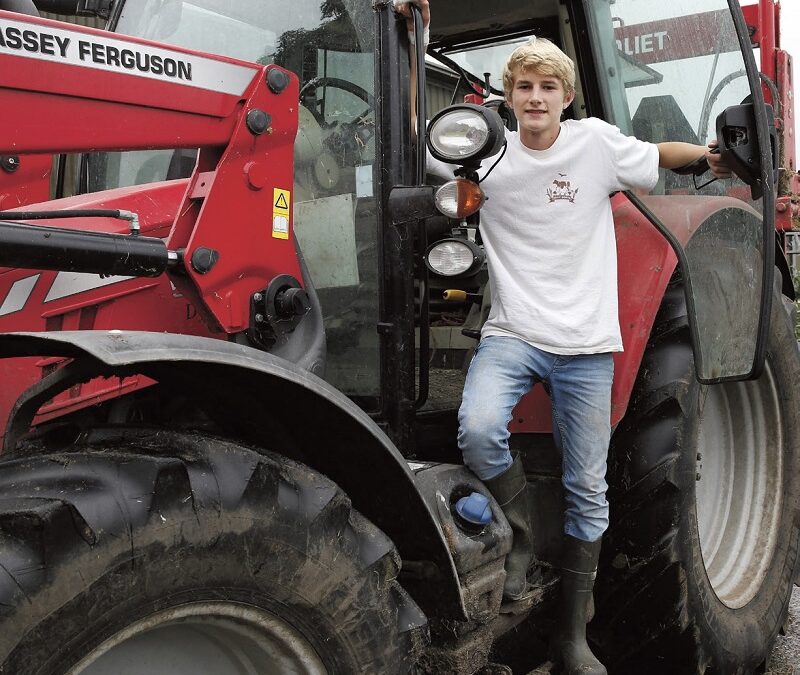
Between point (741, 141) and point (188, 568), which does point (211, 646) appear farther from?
point (741, 141)

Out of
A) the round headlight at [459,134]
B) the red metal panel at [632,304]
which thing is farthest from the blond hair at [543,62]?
the red metal panel at [632,304]

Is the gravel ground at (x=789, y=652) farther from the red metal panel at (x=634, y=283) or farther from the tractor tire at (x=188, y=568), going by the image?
the tractor tire at (x=188, y=568)

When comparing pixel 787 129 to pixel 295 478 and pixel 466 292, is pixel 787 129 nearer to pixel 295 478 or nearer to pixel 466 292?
pixel 466 292

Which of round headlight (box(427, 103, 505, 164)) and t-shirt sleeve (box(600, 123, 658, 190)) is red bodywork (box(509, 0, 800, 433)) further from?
round headlight (box(427, 103, 505, 164))

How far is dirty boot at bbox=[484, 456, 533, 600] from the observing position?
7.96 feet

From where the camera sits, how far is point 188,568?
1599 millimetres

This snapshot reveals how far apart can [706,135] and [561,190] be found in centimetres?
92

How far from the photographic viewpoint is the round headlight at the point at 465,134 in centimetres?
215

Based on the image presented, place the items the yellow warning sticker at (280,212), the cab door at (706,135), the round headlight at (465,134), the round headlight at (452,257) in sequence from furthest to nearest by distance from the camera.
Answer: the cab door at (706,135) < the round headlight at (452,257) < the yellow warning sticker at (280,212) < the round headlight at (465,134)

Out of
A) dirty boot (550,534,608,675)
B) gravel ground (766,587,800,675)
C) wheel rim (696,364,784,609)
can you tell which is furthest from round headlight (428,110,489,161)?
gravel ground (766,587,800,675)

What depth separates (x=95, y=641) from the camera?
148 centimetres

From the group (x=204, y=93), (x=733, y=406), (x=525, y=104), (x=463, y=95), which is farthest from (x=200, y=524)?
(x=463, y=95)

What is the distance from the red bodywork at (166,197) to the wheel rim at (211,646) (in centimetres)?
64

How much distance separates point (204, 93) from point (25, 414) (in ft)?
3.00
